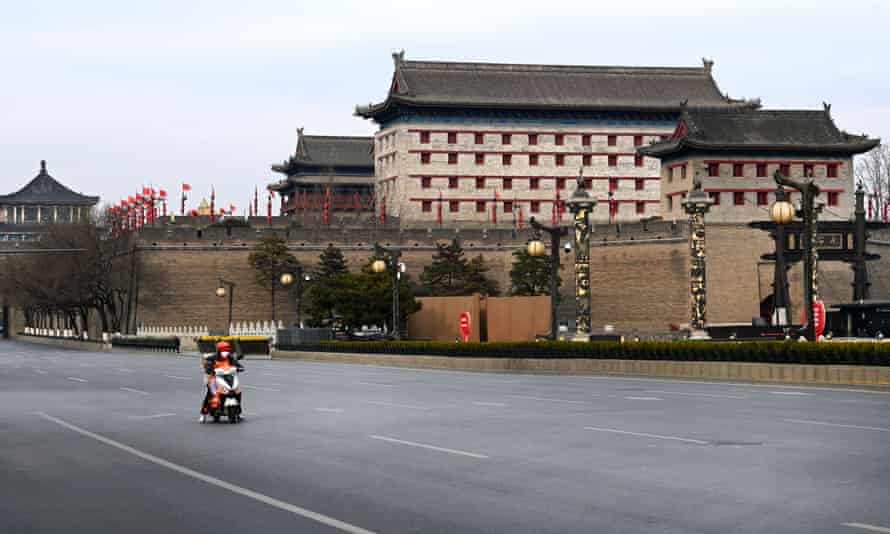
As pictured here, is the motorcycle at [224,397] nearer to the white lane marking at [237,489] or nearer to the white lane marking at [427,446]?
the white lane marking at [237,489]

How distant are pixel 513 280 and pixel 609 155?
785 inches

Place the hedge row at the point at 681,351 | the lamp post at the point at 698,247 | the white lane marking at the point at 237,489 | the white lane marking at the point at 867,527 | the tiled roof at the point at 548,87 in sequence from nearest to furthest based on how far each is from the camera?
the white lane marking at the point at 867,527
the white lane marking at the point at 237,489
the hedge row at the point at 681,351
the lamp post at the point at 698,247
the tiled roof at the point at 548,87

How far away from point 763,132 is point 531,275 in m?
16.4

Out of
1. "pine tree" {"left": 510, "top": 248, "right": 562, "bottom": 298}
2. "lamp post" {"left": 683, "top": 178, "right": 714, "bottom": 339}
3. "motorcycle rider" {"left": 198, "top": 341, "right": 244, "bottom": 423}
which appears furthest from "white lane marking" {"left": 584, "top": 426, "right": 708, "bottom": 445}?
"pine tree" {"left": 510, "top": 248, "right": 562, "bottom": 298}

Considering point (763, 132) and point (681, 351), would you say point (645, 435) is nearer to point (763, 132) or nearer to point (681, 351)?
point (681, 351)

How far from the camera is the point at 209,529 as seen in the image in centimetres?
1088

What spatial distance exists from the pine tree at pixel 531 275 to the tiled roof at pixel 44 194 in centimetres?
10664

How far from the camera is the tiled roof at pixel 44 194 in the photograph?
17900 centimetres

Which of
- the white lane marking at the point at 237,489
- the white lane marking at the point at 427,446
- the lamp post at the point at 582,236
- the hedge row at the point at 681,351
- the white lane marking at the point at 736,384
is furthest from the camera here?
the lamp post at the point at 582,236

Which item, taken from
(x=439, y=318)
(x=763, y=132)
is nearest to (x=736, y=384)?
(x=439, y=318)

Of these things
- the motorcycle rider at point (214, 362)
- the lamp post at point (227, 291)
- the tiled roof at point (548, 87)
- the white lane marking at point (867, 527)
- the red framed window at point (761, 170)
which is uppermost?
the tiled roof at point (548, 87)

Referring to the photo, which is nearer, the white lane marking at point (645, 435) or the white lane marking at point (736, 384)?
the white lane marking at point (645, 435)

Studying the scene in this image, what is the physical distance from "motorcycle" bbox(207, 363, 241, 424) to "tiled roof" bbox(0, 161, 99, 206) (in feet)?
536

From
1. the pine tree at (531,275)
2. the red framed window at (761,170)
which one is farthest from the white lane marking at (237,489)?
the red framed window at (761,170)
